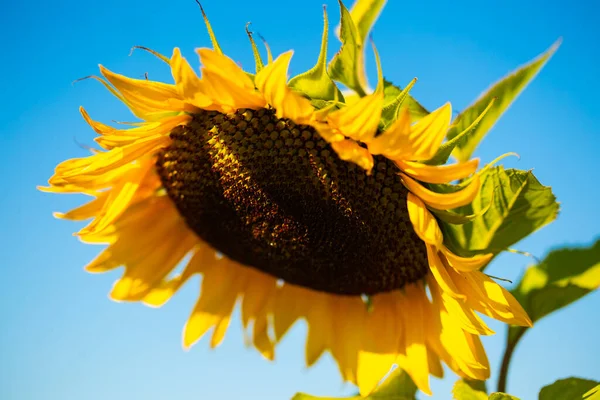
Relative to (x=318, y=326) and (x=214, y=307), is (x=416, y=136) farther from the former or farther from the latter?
(x=214, y=307)

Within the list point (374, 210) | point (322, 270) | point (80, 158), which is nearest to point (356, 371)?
point (322, 270)

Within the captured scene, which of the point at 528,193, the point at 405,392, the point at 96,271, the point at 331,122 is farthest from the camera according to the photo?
the point at 96,271

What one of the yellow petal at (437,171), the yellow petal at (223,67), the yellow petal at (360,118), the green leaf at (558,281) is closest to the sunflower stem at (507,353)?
the green leaf at (558,281)

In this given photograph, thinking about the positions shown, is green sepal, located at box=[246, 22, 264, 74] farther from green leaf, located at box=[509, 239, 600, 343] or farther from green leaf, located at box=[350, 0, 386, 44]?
green leaf, located at box=[509, 239, 600, 343]

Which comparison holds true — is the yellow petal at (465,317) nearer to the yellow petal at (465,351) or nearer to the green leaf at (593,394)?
the yellow petal at (465,351)

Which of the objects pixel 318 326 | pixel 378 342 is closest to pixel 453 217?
pixel 378 342

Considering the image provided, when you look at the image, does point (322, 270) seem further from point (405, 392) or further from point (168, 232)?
point (168, 232)

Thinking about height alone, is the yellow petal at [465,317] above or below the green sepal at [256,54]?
below
